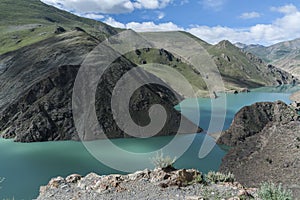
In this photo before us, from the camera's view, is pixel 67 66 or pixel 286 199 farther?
pixel 67 66

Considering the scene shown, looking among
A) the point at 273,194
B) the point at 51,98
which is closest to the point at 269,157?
the point at 273,194

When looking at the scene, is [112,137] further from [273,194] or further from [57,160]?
[273,194]

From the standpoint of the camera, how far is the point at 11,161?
145ft

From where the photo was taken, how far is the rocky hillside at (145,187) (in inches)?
441

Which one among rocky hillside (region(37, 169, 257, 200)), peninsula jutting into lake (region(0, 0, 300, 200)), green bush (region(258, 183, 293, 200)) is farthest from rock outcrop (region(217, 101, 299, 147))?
green bush (region(258, 183, 293, 200))

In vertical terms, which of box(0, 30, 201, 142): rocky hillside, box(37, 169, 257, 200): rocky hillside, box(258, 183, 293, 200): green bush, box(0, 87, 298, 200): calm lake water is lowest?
box(0, 87, 298, 200): calm lake water

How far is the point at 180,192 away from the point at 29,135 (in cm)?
5151

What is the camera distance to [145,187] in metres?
11.9

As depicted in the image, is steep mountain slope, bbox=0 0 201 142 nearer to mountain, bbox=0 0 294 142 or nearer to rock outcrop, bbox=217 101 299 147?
mountain, bbox=0 0 294 142

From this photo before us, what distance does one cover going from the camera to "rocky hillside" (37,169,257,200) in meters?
11.2

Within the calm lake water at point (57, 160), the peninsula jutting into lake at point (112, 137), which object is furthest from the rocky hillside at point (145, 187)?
the calm lake water at point (57, 160)

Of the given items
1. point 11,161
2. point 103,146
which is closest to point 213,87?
point 103,146

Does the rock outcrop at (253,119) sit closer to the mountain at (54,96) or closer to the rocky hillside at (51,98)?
the mountain at (54,96)

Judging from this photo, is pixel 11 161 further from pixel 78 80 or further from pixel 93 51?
pixel 93 51
